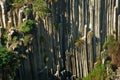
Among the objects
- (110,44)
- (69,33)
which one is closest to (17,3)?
(69,33)

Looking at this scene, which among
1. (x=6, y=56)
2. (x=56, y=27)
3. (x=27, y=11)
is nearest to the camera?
(x=6, y=56)

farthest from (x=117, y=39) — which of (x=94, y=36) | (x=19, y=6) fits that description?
(x=19, y=6)

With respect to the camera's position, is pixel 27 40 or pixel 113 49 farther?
pixel 113 49

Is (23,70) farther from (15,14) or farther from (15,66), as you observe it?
(15,14)

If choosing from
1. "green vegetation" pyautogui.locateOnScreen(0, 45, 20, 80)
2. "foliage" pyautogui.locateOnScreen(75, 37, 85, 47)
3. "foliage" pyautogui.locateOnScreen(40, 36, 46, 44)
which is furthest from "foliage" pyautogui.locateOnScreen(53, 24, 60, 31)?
"green vegetation" pyautogui.locateOnScreen(0, 45, 20, 80)

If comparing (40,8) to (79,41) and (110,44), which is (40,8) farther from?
(110,44)

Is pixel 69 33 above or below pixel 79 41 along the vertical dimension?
above
